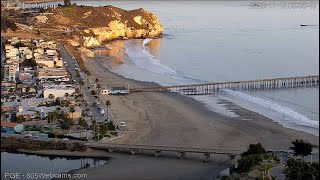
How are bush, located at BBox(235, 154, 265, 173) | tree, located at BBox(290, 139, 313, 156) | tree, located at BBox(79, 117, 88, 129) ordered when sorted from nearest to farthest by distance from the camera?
bush, located at BBox(235, 154, 265, 173)
tree, located at BBox(290, 139, 313, 156)
tree, located at BBox(79, 117, 88, 129)

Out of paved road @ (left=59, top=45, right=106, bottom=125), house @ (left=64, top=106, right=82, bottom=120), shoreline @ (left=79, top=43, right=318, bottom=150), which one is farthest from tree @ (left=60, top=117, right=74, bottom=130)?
shoreline @ (left=79, top=43, right=318, bottom=150)

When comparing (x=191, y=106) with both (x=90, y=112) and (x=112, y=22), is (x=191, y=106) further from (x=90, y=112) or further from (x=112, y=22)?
(x=112, y=22)

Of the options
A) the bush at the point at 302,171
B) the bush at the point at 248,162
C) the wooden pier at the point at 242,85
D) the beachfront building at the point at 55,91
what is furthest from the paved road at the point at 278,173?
the wooden pier at the point at 242,85

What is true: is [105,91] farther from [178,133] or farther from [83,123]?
[178,133]

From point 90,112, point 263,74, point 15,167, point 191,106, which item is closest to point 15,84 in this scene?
point 90,112

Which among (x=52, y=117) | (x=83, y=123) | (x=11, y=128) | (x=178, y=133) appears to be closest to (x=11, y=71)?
(x=52, y=117)

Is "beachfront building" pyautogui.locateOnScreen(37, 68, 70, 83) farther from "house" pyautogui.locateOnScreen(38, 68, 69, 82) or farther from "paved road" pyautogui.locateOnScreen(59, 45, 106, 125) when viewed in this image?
"paved road" pyautogui.locateOnScreen(59, 45, 106, 125)
